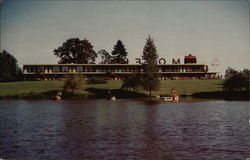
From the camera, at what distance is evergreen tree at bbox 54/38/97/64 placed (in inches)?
3332

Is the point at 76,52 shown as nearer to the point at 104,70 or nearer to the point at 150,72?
the point at 104,70

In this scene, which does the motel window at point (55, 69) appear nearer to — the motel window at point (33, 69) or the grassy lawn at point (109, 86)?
the motel window at point (33, 69)

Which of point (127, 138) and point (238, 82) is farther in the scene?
point (238, 82)

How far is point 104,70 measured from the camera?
318 feet

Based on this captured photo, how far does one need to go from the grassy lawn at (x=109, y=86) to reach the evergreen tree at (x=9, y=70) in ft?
19.8

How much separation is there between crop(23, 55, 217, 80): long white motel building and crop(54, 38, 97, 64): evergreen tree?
→ 2.20 m

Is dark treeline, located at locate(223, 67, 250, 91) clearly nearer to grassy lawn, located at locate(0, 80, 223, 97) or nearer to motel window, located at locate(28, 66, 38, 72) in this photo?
grassy lawn, located at locate(0, 80, 223, 97)

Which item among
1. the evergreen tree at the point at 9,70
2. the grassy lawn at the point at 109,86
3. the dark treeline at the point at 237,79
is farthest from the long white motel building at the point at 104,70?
the dark treeline at the point at 237,79

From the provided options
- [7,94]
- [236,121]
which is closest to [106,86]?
[7,94]

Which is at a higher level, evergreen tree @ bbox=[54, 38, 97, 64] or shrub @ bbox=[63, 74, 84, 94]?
evergreen tree @ bbox=[54, 38, 97, 64]

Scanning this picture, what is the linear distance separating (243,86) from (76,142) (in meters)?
50.0

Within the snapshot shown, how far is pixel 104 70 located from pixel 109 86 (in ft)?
58.7

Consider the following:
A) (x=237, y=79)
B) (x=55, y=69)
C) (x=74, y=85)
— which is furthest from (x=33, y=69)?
(x=237, y=79)

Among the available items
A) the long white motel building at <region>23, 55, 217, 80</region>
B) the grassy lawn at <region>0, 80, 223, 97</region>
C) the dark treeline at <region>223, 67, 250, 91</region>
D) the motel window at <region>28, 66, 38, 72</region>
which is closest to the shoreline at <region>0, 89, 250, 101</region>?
the grassy lawn at <region>0, 80, 223, 97</region>
